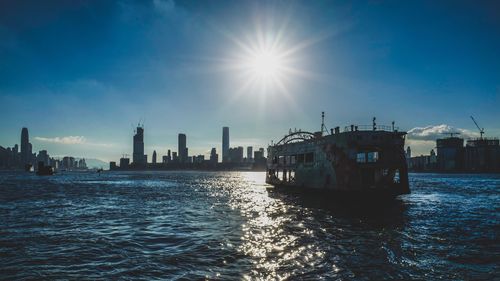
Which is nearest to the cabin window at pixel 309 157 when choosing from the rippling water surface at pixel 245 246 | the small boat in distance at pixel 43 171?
the rippling water surface at pixel 245 246

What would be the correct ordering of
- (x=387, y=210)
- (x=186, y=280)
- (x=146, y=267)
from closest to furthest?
1. (x=186, y=280)
2. (x=146, y=267)
3. (x=387, y=210)

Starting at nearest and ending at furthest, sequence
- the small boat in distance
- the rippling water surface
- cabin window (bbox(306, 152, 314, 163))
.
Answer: the rippling water surface < cabin window (bbox(306, 152, 314, 163)) < the small boat in distance

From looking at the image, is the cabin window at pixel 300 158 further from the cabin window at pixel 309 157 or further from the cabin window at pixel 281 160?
the cabin window at pixel 281 160

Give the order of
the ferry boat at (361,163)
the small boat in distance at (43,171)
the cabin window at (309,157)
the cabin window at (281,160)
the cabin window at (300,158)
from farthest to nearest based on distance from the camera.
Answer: the small boat in distance at (43,171)
the cabin window at (281,160)
the cabin window at (300,158)
the cabin window at (309,157)
the ferry boat at (361,163)

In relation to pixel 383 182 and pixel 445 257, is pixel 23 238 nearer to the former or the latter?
pixel 445 257

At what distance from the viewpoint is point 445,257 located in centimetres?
1573

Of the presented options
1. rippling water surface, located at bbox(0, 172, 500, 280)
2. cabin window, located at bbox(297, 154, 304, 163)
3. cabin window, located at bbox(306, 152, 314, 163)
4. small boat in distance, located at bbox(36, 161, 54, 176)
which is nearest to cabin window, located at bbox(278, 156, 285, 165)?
cabin window, located at bbox(297, 154, 304, 163)

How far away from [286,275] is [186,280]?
12.3 feet

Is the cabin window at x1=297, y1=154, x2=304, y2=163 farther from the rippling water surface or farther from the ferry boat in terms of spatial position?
the rippling water surface

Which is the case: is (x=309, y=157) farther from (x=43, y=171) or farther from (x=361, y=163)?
(x=43, y=171)

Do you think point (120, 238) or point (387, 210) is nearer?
point (120, 238)

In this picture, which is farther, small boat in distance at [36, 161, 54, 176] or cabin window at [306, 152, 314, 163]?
small boat in distance at [36, 161, 54, 176]

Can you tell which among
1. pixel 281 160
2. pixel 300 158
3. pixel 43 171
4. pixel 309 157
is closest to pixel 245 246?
pixel 309 157

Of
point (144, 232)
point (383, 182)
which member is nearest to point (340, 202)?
point (383, 182)
